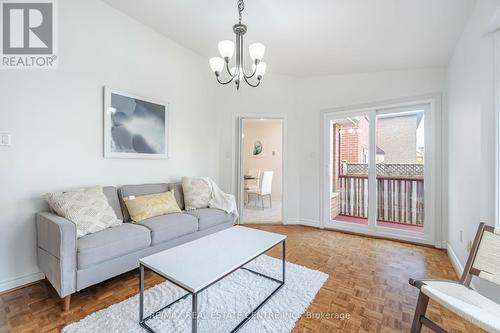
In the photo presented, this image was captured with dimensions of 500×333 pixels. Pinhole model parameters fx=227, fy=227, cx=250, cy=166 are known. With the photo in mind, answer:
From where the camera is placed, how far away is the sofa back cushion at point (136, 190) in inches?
96.2

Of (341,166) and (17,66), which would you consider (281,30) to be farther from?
(17,66)

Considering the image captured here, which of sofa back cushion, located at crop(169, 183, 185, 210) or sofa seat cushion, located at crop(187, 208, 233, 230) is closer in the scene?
sofa seat cushion, located at crop(187, 208, 233, 230)

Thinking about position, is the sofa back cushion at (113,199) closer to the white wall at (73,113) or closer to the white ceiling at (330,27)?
the white wall at (73,113)

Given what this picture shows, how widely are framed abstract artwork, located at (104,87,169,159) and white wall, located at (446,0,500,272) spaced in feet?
10.6

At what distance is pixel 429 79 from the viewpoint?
9.73ft

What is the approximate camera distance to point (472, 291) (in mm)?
1277

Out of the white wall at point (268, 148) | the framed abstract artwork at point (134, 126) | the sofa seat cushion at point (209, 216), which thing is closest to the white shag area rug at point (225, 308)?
the sofa seat cushion at point (209, 216)

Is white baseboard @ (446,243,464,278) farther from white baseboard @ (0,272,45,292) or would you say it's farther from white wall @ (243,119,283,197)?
white wall @ (243,119,283,197)

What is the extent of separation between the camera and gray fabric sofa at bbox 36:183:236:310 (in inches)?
63.3

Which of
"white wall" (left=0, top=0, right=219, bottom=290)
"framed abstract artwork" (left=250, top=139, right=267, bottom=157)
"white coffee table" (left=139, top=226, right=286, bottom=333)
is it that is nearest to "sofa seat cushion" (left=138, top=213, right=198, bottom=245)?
"white coffee table" (left=139, top=226, right=286, bottom=333)

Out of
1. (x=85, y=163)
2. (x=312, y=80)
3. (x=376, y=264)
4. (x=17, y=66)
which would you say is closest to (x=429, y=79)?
(x=312, y=80)

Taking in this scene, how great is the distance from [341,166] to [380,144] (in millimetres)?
670

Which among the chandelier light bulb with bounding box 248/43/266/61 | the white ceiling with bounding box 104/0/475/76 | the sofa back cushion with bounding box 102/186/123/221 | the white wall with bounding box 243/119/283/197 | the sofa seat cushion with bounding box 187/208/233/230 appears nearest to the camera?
the chandelier light bulb with bounding box 248/43/266/61

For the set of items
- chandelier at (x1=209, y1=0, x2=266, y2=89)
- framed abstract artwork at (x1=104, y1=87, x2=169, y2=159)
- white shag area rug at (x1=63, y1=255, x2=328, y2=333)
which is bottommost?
white shag area rug at (x1=63, y1=255, x2=328, y2=333)
